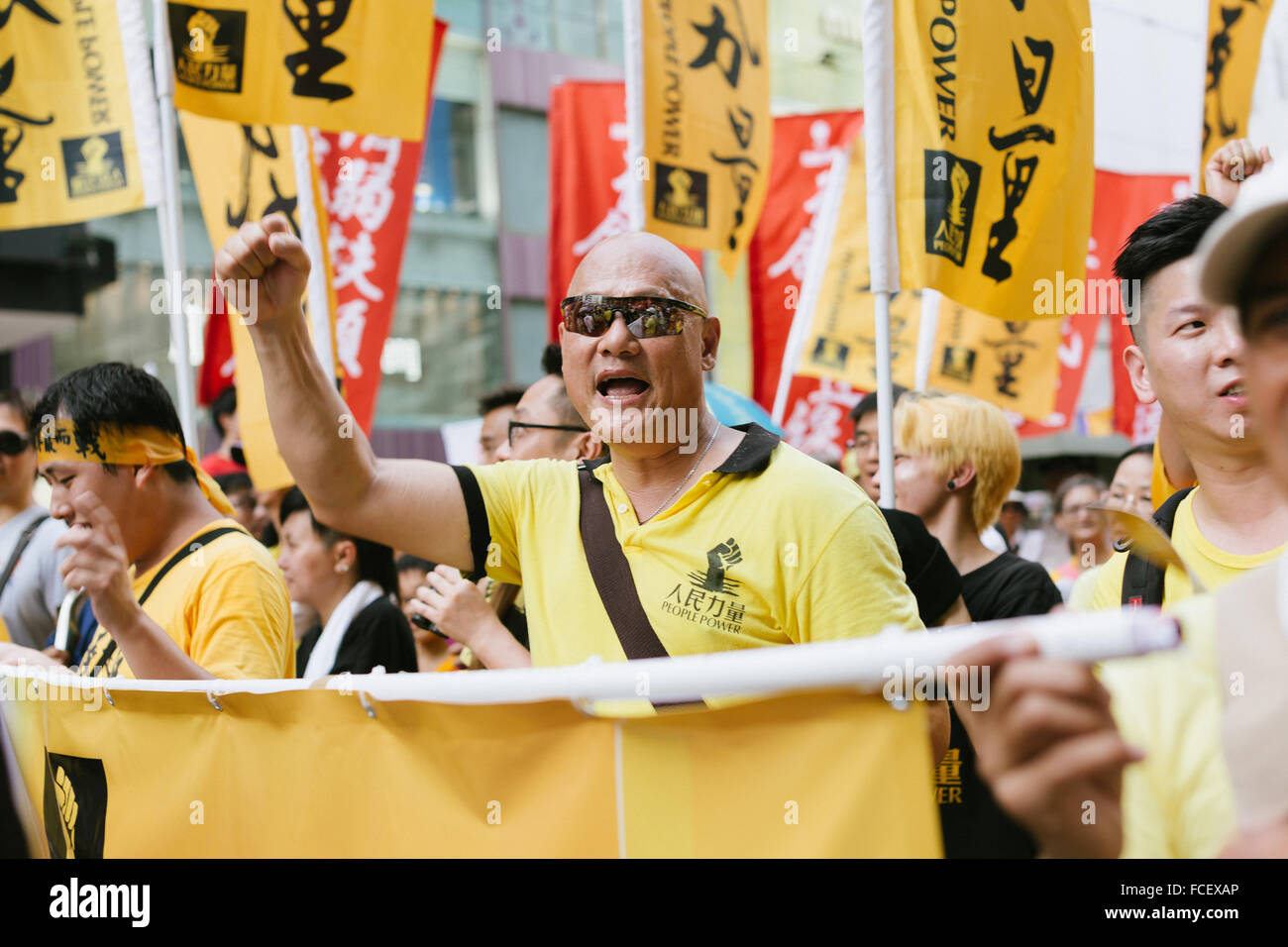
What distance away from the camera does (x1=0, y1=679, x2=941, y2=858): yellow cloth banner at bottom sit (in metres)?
1.54

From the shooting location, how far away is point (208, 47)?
188 inches

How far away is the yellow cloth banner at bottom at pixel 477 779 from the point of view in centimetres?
154

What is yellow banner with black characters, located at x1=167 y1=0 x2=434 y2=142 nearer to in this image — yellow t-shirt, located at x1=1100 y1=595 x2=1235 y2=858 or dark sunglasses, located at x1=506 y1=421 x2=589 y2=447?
dark sunglasses, located at x1=506 y1=421 x2=589 y2=447

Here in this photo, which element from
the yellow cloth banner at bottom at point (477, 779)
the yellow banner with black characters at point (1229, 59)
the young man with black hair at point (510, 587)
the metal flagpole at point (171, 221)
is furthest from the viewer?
the yellow banner with black characters at point (1229, 59)

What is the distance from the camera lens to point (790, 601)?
2.24m

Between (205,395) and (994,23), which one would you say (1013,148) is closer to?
(994,23)

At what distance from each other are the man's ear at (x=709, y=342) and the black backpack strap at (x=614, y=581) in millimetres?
439

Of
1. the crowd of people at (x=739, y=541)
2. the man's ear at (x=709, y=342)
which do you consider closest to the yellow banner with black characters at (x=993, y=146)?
the crowd of people at (x=739, y=541)

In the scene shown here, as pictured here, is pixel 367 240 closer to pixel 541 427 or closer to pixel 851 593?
pixel 541 427

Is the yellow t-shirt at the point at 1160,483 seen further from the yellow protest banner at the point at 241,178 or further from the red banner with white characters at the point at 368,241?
the red banner with white characters at the point at 368,241

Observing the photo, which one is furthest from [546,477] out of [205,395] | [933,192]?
[205,395]

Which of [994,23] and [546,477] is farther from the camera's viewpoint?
[994,23]

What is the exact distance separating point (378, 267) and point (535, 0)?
51.0ft
